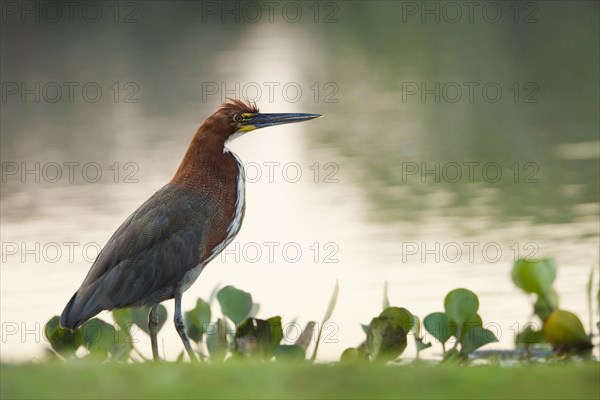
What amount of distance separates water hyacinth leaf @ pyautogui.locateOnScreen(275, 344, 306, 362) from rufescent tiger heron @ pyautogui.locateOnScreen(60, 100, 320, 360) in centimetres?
59

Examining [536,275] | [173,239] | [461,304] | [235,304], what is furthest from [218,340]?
[536,275]

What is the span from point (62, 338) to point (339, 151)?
29.1 ft

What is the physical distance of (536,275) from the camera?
696cm

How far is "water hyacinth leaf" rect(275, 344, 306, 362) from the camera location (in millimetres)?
6551

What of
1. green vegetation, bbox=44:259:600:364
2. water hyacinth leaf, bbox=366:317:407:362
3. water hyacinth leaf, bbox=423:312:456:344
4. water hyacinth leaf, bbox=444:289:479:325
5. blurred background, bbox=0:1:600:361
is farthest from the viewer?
blurred background, bbox=0:1:600:361

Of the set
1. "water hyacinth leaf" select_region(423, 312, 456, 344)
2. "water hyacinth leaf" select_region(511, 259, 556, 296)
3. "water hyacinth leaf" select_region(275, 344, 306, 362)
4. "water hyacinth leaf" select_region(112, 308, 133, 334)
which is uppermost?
"water hyacinth leaf" select_region(511, 259, 556, 296)

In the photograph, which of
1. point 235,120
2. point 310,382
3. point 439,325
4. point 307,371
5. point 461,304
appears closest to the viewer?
point 310,382

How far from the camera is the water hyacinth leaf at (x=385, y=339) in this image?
6363 mm

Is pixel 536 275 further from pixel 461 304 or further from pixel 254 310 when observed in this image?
pixel 254 310

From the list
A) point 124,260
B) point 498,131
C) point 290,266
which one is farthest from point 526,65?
point 124,260

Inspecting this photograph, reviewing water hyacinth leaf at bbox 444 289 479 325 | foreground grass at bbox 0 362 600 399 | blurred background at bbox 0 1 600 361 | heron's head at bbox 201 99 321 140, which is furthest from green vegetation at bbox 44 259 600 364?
foreground grass at bbox 0 362 600 399

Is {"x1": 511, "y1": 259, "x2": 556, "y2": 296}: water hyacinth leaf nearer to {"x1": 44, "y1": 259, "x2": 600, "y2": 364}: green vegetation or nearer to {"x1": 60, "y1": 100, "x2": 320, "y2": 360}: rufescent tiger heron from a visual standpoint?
{"x1": 44, "y1": 259, "x2": 600, "y2": 364}: green vegetation

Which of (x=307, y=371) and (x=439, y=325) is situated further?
(x=439, y=325)

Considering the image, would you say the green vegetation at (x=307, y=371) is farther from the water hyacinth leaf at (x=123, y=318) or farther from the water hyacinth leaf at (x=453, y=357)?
the water hyacinth leaf at (x=123, y=318)
